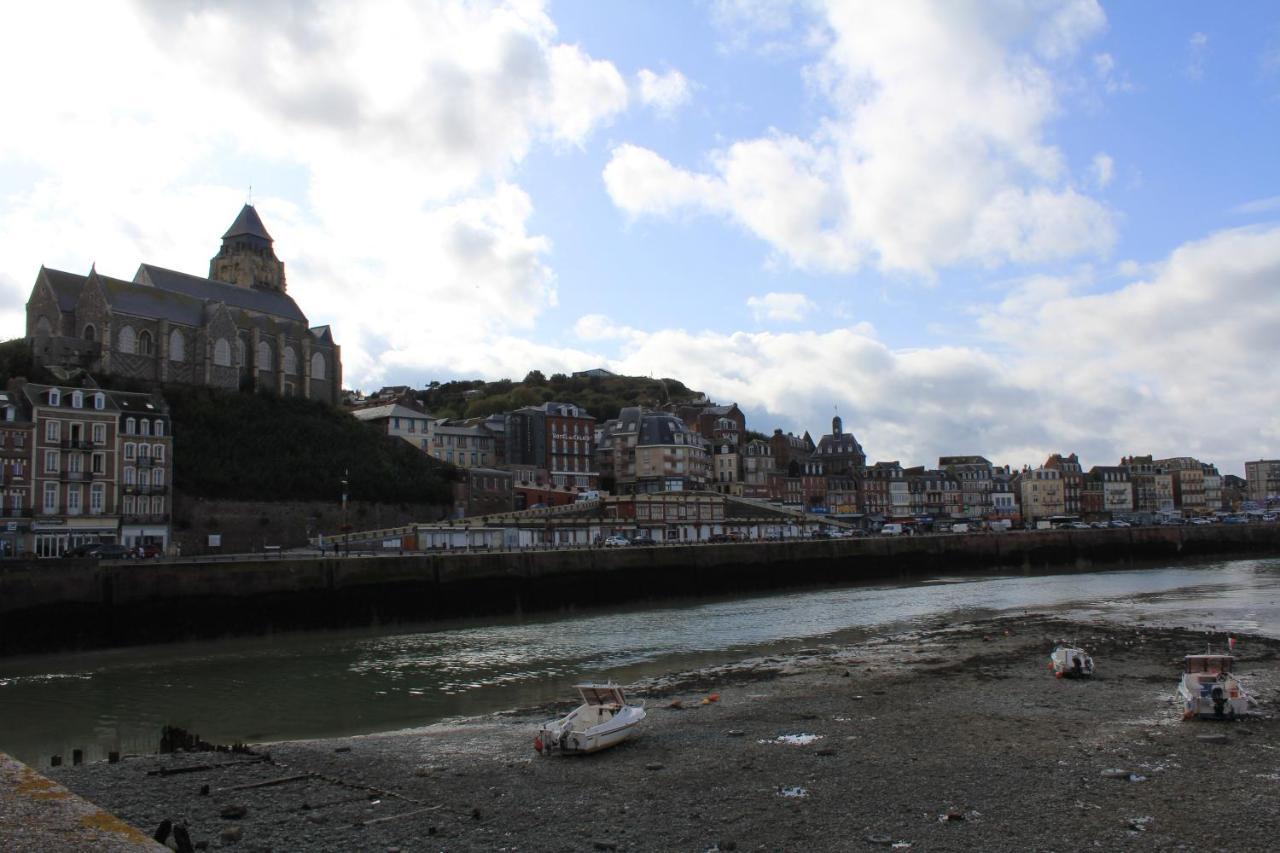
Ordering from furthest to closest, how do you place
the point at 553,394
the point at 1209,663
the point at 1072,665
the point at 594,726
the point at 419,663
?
the point at 553,394
the point at 419,663
the point at 1072,665
the point at 1209,663
the point at 594,726

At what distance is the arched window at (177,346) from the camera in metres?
76.1

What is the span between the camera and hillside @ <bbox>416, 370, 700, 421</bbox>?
497 feet

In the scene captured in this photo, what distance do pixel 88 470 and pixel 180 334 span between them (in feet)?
84.3

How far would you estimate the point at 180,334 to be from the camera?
77062mm

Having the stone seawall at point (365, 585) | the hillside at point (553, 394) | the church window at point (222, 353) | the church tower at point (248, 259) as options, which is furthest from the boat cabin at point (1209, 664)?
the hillside at point (553, 394)

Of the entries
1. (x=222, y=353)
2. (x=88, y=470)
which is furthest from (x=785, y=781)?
(x=222, y=353)

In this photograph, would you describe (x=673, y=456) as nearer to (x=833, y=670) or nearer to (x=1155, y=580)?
(x=1155, y=580)

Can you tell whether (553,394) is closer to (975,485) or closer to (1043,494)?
(975,485)

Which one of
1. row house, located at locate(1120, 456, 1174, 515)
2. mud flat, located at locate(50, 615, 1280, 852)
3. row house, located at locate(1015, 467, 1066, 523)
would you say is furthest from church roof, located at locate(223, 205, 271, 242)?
row house, located at locate(1120, 456, 1174, 515)

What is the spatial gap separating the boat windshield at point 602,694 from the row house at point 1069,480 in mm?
156165

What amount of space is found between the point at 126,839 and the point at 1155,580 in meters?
68.0

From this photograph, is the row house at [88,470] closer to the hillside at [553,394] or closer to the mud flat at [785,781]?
the mud flat at [785,781]

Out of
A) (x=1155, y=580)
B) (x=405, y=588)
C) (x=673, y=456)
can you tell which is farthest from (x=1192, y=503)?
(x=405, y=588)

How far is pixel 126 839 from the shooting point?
5840 millimetres
